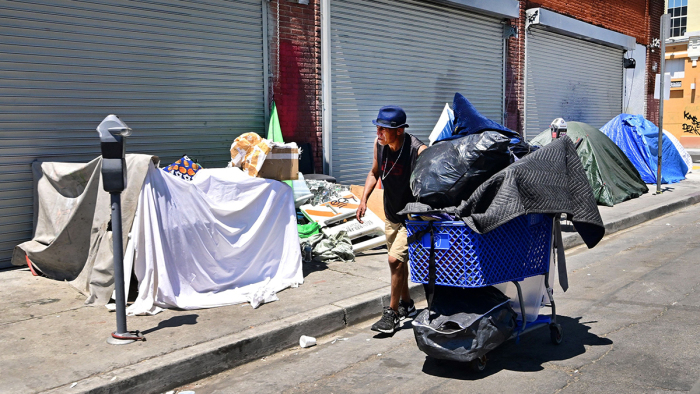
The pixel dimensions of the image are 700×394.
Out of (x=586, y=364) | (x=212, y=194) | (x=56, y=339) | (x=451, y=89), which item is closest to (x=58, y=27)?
(x=212, y=194)

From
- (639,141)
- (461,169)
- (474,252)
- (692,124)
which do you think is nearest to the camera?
(474,252)

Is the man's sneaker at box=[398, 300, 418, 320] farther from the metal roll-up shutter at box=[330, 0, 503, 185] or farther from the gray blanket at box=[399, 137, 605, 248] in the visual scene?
the metal roll-up shutter at box=[330, 0, 503, 185]

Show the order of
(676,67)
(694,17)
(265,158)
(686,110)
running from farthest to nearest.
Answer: (694,17) → (676,67) → (686,110) → (265,158)

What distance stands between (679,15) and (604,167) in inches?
1081

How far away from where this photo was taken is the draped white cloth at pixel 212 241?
18.9 ft

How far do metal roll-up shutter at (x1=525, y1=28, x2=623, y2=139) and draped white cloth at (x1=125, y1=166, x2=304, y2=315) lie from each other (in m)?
11.3

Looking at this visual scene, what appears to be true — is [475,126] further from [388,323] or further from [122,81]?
[122,81]

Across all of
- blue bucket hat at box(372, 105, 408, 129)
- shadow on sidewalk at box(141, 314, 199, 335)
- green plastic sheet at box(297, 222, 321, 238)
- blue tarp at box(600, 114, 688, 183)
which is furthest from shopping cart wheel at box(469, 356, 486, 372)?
blue tarp at box(600, 114, 688, 183)

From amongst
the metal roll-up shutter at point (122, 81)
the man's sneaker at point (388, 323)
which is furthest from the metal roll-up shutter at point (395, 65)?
the man's sneaker at point (388, 323)

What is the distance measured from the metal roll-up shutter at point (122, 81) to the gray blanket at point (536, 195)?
5.09m

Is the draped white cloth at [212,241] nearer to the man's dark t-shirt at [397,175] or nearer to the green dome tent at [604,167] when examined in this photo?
the man's dark t-shirt at [397,175]

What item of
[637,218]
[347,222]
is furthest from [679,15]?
[347,222]

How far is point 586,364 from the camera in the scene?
4500 millimetres

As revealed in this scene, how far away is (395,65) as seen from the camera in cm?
1200
